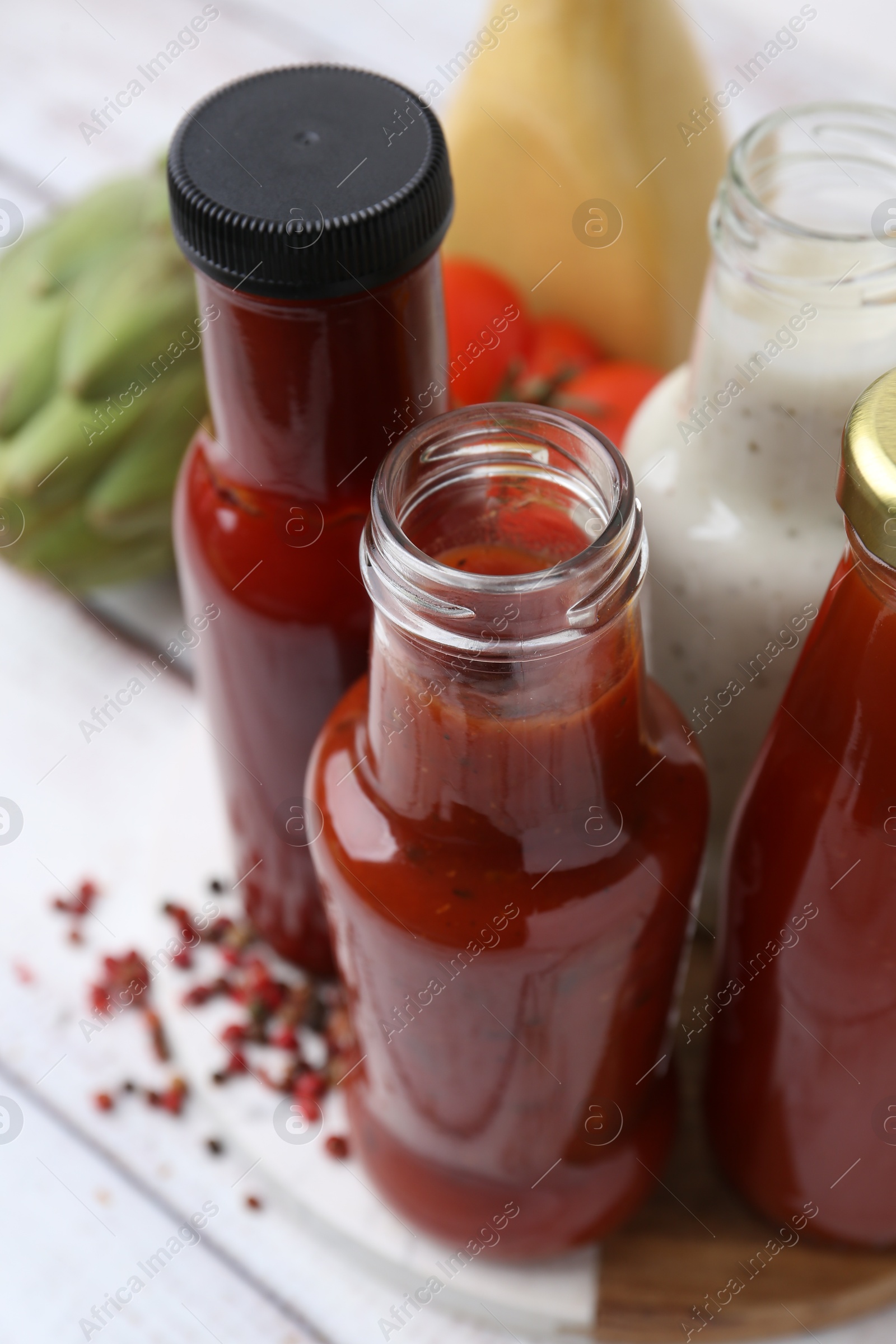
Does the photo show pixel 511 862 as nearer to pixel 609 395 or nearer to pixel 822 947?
pixel 822 947

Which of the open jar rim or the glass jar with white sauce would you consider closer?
the open jar rim

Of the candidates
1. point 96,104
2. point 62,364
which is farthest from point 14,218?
point 62,364

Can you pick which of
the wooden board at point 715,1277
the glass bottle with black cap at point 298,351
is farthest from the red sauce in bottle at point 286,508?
the wooden board at point 715,1277

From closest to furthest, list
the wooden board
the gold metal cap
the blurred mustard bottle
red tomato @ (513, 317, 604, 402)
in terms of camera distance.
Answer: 1. the gold metal cap
2. the wooden board
3. the blurred mustard bottle
4. red tomato @ (513, 317, 604, 402)

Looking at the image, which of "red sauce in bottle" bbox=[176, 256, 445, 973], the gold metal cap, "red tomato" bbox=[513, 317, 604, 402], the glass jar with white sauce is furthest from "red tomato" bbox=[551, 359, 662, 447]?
the gold metal cap

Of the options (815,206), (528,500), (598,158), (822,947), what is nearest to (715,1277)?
(822,947)

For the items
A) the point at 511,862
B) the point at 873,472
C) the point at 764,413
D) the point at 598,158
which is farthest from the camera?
the point at 598,158

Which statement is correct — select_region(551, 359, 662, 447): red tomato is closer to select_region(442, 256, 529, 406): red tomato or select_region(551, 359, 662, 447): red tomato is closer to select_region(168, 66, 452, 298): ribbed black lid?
select_region(442, 256, 529, 406): red tomato
